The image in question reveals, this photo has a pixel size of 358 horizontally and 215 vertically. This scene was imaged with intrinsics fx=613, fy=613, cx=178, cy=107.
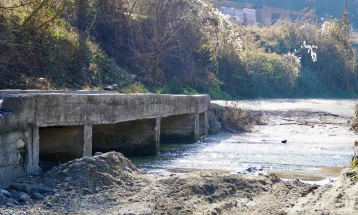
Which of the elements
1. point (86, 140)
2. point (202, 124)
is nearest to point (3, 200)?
point (86, 140)

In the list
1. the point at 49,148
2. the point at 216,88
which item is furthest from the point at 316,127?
the point at 49,148

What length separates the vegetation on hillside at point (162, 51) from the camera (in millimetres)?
15883

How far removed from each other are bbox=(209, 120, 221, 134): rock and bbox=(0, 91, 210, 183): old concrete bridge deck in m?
3.01

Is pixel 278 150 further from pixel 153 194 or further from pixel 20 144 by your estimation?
pixel 20 144

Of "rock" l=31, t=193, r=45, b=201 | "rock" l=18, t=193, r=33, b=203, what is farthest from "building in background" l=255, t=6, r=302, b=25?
"rock" l=18, t=193, r=33, b=203

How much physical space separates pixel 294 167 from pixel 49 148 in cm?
472

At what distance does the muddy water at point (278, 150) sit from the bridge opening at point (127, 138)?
39 centimetres

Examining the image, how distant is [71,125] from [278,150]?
6545mm

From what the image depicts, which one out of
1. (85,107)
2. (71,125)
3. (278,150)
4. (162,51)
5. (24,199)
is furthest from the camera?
(162,51)

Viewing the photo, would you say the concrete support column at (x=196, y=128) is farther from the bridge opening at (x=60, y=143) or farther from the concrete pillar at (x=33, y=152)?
the concrete pillar at (x=33, y=152)

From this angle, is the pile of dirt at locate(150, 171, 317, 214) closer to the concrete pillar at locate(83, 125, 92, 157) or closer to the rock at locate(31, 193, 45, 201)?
the rock at locate(31, 193, 45, 201)

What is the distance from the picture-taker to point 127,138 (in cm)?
1288

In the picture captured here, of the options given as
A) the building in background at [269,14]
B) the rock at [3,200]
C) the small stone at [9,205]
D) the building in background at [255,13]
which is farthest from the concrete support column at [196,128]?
the building in background at [269,14]

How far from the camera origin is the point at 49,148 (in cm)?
965
